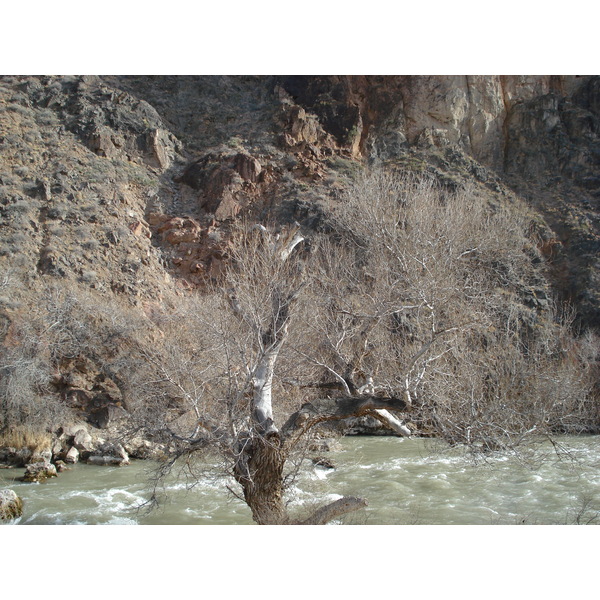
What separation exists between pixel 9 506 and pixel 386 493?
20.6 feet

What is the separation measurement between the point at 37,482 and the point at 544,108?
26.8m

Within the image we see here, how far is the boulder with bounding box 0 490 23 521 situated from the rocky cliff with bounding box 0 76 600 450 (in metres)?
6.07

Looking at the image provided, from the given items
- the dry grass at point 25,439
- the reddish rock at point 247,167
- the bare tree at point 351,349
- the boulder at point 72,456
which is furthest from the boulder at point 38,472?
the reddish rock at point 247,167

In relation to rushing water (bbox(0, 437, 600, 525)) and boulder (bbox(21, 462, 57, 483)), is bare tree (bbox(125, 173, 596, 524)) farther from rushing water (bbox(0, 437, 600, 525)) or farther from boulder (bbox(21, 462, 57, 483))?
boulder (bbox(21, 462, 57, 483))

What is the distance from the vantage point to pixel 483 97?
2683 centimetres

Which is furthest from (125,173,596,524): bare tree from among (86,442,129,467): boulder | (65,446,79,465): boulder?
(65,446,79,465): boulder

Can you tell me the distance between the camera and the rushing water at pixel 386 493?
8.18 metres

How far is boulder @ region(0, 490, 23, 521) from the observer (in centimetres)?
787

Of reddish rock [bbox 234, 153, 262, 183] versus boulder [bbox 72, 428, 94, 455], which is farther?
reddish rock [bbox 234, 153, 262, 183]

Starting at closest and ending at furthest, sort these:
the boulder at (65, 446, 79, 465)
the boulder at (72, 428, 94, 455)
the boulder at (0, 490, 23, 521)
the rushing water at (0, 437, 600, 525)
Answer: the boulder at (0, 490, 23, 521) → the rushing water at (0, 437, 600, 525) → the boulder at (65, 446, 79, 465) → the boulder at (72, 428, 94, 455)

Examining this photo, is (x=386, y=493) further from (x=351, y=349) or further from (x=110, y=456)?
(x=110, y=456)

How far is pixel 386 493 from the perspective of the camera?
380 inches

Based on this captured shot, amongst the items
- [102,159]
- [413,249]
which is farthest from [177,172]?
[413,249]

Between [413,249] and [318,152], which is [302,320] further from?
[318,152]
